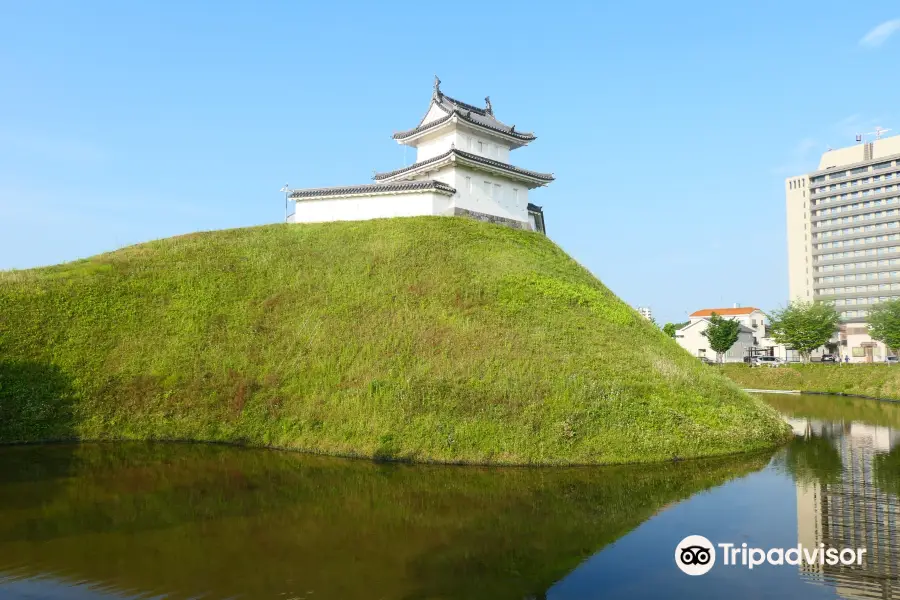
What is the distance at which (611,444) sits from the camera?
18.2 m

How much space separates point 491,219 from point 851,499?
1062 inches

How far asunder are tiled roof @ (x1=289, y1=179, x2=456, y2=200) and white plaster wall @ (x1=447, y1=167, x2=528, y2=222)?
997 millimetres

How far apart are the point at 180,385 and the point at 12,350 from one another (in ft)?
24.8

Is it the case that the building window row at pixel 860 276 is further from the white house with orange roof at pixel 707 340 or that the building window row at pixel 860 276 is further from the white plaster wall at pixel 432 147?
the white plaster wall at pixel 432 147

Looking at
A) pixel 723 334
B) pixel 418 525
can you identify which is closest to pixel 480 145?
pixel 418 525

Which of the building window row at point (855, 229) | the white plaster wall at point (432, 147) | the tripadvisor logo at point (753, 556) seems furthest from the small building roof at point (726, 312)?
the tripadvisor logo at point (753, 556)

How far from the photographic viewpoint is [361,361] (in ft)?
74.6

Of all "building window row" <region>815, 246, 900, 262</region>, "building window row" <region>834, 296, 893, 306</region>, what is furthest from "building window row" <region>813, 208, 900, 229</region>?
"building window row" <region>834, 296, 893, 306</region>

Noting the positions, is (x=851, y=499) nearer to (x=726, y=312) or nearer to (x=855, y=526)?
(x=855, y=526)

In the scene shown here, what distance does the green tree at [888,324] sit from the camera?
5492 cm

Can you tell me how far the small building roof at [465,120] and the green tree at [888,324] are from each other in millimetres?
44122

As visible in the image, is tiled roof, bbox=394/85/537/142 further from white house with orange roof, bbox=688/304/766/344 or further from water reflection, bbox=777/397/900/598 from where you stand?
white house with orange roof, bbox=688/304/766/344

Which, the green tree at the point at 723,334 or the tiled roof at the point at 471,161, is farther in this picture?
the green tree at the point at 723,334

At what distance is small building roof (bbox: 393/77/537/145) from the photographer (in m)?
38.3
